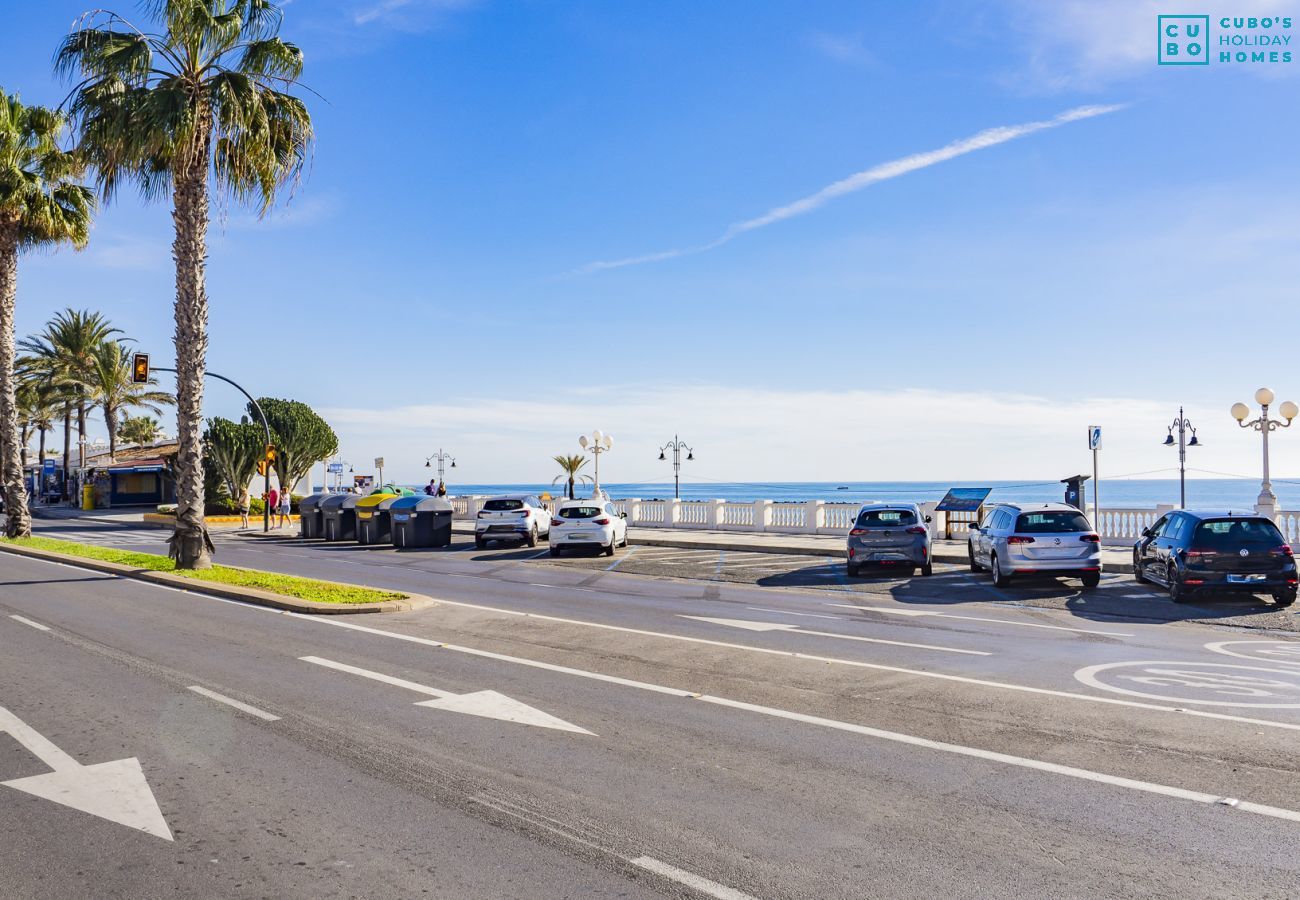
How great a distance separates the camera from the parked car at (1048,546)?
1722 cm

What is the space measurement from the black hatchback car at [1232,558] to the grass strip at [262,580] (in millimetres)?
12162

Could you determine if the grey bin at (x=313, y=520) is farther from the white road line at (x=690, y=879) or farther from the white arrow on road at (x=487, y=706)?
the white road line at (x=690, y=879)

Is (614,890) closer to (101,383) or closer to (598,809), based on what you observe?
(598,809)

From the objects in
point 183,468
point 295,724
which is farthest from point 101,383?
point 295,724

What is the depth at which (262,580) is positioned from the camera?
17.2 metres

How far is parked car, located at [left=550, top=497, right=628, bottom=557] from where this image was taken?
84.2ft

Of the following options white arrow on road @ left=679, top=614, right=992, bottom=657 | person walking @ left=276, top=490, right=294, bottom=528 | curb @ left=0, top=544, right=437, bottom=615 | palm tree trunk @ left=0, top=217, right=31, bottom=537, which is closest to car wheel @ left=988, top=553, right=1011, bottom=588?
white arrow on road @ left=679, top=614, right=992, bottom=657

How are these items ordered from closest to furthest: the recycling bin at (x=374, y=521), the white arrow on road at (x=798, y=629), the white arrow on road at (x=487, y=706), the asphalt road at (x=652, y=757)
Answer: the asphalt road at (x=652, y=757)
the white arrow on road at (x=487, y=706)
the white arrow on road at (x=798, y=629)
the recycling bin at (x=374, y=521)

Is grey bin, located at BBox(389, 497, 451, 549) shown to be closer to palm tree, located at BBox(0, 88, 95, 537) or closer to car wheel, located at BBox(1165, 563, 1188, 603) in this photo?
palm tree, located at BBox(0, 88, 95, 537)

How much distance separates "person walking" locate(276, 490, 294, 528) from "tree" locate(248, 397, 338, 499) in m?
1.29

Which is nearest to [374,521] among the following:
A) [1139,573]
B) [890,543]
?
[890,543]

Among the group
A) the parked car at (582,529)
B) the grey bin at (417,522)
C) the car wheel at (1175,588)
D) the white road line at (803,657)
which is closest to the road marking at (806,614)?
the white road line at (803,657)

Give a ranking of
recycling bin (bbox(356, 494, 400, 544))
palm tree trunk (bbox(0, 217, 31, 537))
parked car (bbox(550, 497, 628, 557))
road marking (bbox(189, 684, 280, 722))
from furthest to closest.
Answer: recycling bin (bbox(356, 494, 400, 544)) < palm tree trunk (bbox(0, 217, 31, 537)) < parked car (bbox(550, 497, 628, 557)) < road marking (bbox(189, 684, 280, 722))

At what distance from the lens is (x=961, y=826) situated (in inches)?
202
